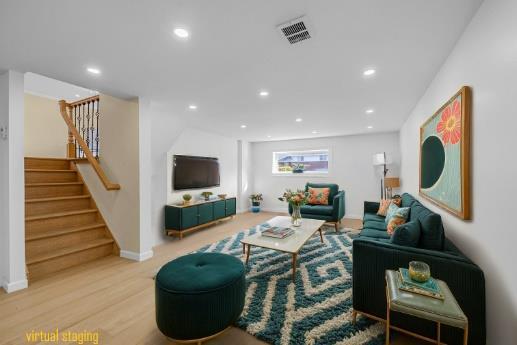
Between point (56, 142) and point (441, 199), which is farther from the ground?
point (56, 142)

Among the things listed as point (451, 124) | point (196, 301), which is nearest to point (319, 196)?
point (451, 124)

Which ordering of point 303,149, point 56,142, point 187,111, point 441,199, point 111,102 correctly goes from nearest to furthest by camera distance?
point 441,199 → point 111,102 → point 187,111 → point 56,142 → point 303,149

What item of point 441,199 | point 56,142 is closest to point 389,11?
point 441,199

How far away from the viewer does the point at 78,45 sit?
1796mm

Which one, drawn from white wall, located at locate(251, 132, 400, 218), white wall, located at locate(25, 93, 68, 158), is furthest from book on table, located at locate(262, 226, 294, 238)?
white wall, located at locate(25, 93, 68, 158)

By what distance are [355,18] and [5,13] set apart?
2.29m

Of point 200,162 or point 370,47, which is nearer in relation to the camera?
point 370,47

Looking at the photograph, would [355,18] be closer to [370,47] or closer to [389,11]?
[389,11]

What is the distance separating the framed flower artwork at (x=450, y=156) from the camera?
160 centimetres

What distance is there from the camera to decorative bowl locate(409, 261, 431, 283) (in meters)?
1.33

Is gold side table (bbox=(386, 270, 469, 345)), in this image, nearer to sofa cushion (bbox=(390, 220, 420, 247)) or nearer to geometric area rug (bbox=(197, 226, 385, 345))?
sofa cushion (bbox=(390, 220, 420, 247))

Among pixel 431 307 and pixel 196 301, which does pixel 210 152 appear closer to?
pixel 196 301

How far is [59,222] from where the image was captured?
307 centimetres

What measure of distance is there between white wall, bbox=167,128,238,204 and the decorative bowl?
392 centimetres
